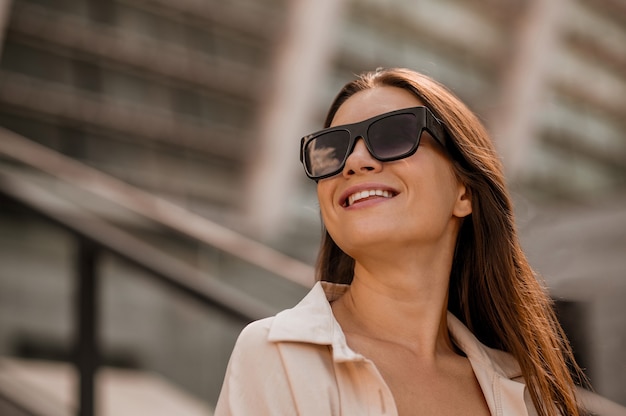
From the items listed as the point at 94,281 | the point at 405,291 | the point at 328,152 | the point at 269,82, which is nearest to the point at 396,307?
the point at 405,291

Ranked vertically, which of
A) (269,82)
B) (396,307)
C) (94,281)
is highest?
(269,82)

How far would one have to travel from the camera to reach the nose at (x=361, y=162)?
69.7 inches

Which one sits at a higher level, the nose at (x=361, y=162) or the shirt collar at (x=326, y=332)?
the nose at (x=361, y=162)

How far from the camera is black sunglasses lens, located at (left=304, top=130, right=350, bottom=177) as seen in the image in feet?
5.88

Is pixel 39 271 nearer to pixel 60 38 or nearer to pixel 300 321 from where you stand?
pixel 300 321

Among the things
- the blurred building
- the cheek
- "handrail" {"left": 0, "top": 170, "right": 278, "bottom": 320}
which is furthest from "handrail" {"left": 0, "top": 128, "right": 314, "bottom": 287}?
the blurred building

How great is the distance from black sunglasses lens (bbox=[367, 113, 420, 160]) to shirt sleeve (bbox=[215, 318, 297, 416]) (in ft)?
1.47

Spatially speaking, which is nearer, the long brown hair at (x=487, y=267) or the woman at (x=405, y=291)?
the woman at (x=405, y=291)

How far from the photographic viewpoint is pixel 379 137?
69.6 inches

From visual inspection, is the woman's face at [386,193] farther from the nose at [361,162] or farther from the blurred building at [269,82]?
the blurred building at [269,82]

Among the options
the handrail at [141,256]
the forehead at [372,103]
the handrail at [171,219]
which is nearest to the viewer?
the forehead at [372,103]

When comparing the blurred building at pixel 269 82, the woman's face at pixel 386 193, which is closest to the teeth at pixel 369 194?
the woman's face at pixel 386 193

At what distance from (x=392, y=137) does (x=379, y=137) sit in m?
0.03

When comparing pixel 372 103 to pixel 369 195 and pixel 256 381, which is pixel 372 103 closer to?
pixel 369 195
